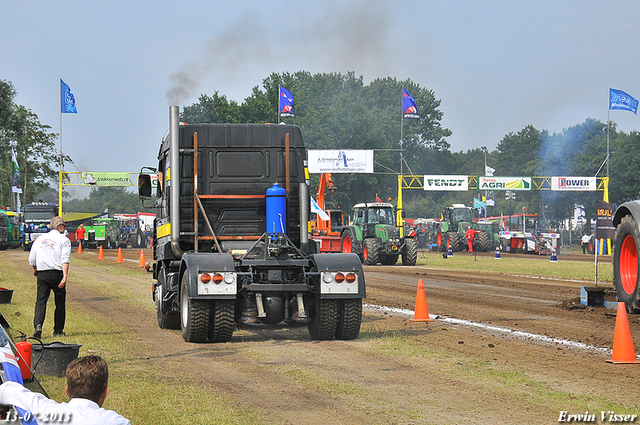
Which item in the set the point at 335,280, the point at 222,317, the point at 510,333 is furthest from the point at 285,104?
the point at 222,317

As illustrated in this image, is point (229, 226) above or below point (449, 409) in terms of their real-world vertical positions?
above

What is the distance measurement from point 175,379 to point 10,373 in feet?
12.3

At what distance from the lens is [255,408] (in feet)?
22.3

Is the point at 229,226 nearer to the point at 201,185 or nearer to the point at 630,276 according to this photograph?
the point at 201,185

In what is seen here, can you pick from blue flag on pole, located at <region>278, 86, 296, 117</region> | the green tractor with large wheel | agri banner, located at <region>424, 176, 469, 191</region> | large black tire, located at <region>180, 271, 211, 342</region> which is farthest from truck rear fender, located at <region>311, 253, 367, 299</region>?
blue flag on pole, located at <region>278, 86, 296, 117</region>

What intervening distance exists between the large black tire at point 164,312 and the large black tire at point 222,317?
1561mm

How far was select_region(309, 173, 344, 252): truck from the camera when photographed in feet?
114

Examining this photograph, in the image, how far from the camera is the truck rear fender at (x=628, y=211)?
12.1 metres

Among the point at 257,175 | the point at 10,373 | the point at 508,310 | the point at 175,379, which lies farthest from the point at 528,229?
the point at 10,373

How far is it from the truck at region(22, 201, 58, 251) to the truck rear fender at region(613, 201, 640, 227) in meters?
43.7

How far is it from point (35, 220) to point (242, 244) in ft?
144

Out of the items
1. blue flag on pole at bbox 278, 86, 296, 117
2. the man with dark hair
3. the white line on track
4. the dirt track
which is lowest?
the white line on track

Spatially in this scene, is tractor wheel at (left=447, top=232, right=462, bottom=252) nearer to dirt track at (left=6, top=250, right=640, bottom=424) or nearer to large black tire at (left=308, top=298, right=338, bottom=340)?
dirt track at (left=6, top=250, right=640, bottom=424)

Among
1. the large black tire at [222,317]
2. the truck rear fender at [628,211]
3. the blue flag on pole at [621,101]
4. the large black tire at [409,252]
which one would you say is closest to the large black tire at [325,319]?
the large black tire at [222,317]
